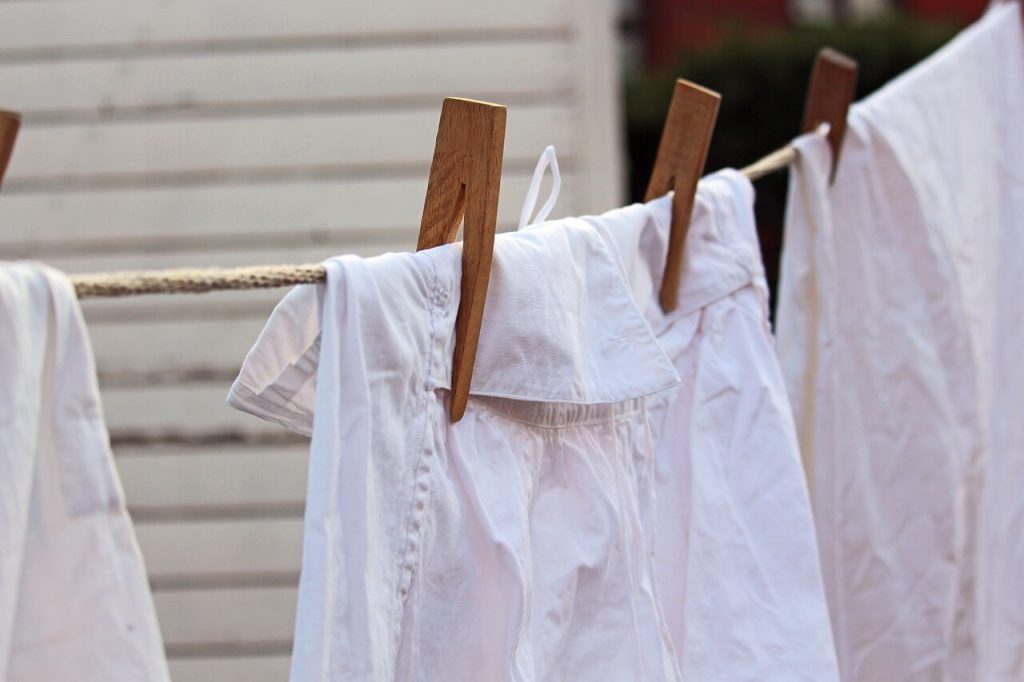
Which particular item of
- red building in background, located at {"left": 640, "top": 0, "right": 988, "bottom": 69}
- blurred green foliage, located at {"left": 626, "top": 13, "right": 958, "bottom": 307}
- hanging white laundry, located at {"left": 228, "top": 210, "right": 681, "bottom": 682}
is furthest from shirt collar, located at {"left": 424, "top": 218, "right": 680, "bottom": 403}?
red building in background, located at {"left": 640, "top": 0, "right": 988, "bottom": 69}

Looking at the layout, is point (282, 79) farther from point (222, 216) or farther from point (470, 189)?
point (470, 189)

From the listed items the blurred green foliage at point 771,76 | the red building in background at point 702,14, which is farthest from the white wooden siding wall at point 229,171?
the red building in background at point 702,14

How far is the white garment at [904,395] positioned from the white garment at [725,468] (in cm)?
20

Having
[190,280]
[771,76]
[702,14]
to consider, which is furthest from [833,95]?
[702,14]

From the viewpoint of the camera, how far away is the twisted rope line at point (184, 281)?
0.64 m

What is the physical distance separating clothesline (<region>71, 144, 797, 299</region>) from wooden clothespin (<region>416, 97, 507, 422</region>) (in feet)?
0.35

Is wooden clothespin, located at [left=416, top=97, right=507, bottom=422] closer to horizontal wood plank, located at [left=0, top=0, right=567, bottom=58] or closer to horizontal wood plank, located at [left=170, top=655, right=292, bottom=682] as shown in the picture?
horizontal wood plank, located at [left=0, top=0, right=567, bottom=58]

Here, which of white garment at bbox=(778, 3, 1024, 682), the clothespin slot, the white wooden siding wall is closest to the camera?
the clothespin slot

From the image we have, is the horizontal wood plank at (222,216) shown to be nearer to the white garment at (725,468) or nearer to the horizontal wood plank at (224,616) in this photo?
the horizontal wood plank at (224,616)

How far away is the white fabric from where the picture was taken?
2.32 ft

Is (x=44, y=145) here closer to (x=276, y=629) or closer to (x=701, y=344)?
(x=276, y=629)

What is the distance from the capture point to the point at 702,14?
938cm

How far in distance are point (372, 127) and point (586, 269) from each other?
1235mm

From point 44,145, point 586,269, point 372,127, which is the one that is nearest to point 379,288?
point 586,269
